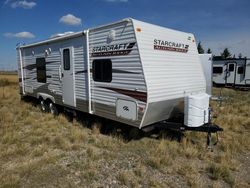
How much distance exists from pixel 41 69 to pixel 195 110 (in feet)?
21.3

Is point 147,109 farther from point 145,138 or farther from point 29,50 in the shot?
point 29,50

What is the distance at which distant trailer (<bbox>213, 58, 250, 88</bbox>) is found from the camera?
62.6 ft

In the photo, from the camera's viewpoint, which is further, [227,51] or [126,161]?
[227,51]

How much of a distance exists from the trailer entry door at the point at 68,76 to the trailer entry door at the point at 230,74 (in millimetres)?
16093

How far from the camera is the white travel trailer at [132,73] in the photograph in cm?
531

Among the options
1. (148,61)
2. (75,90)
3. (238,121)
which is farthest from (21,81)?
(238,121)

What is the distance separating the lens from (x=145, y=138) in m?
6.36

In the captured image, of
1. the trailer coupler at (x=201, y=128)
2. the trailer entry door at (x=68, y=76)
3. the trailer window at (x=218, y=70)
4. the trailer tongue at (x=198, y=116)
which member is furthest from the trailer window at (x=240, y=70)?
the trailer entry door at (x=68, y=76)

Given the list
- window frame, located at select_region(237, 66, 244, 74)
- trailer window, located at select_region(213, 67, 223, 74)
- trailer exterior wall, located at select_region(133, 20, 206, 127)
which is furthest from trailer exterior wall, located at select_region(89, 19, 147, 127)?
trailer window, located at select_region(213, 67, 223, 74)

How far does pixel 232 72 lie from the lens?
1984 centimetres

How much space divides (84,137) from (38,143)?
1.19 m

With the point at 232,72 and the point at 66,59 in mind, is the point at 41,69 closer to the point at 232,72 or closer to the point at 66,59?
the point at 66,59

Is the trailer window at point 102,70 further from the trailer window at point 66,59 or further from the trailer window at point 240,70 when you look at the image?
the trailer window at point 240,70

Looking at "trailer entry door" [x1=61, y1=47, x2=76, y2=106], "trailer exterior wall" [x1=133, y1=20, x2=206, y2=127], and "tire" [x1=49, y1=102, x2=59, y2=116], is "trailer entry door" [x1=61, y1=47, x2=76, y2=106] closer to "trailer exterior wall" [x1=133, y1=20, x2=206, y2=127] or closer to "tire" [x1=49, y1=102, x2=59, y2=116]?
"tire" [x1=49, y1=102, x2=59, y2=116]
